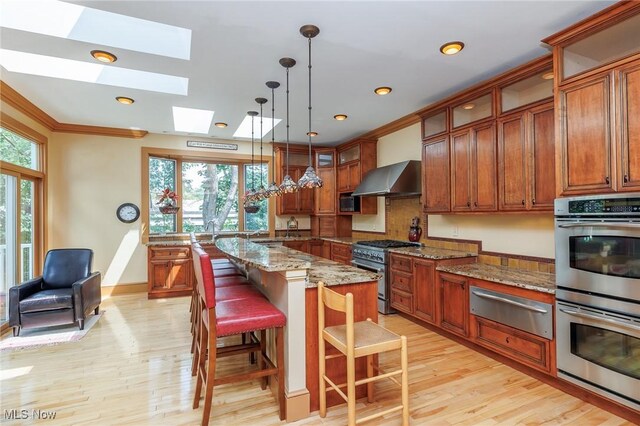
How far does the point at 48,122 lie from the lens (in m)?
4.71

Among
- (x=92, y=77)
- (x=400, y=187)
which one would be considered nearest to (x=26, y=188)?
(x=92, y=77)

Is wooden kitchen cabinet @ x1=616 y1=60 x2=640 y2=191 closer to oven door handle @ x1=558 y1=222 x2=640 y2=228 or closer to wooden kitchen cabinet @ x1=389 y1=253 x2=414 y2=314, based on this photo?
oven door handle @ x1=558 y1=222 x2=640 y2=228

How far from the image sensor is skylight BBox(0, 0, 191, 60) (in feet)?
7.53

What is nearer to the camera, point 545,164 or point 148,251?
point 545,164

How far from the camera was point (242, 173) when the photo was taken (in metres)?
6.39

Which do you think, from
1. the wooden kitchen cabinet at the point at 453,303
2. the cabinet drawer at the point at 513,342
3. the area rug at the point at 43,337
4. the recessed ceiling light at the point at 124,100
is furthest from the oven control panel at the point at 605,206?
the area rug at the point at 43,337

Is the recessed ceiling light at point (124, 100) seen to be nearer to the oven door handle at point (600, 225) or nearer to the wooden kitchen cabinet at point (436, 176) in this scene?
the wooden kitchen cabinet at point (436, 176)

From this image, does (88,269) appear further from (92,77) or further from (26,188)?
(92,77)

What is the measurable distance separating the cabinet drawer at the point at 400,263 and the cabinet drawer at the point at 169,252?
10.9 feet

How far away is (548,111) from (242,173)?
5081 millimetres

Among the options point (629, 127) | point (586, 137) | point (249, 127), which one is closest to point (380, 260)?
point (586, 137)

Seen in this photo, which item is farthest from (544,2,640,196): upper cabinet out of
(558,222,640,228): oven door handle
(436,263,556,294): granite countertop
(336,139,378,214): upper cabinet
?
(336,139,378,214): upper cabinet

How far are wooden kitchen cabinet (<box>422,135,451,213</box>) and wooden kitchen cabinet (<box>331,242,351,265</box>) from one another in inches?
62.8

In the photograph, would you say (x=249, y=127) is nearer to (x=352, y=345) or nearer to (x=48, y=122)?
(x=48, y=122)
